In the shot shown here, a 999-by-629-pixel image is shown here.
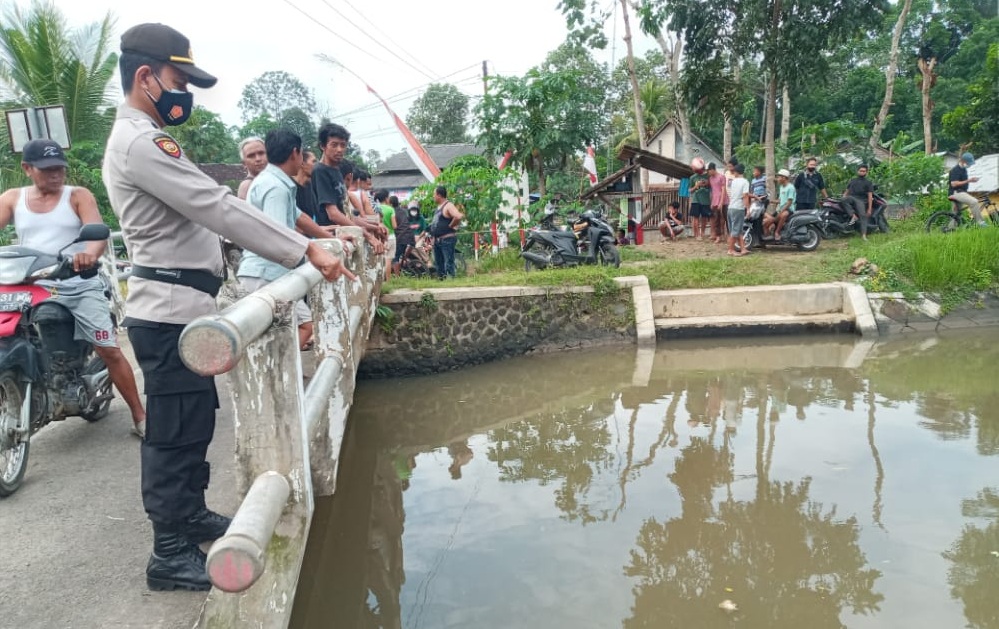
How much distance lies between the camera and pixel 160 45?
1940 mm

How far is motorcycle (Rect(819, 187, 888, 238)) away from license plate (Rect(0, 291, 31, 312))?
10.8 m

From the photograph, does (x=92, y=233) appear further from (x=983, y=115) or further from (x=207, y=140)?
(x=207, y=140)

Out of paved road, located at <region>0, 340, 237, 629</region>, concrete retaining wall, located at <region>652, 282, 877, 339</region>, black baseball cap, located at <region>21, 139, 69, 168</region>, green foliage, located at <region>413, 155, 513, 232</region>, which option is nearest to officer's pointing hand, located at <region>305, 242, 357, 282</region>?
paved road, located at <region>0, 340, 237, 629</region>

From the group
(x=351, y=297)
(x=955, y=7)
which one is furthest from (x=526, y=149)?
(x=955, y=7)

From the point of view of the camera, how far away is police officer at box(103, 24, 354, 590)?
1895mm

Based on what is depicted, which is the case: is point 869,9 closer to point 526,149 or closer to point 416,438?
point 526,149

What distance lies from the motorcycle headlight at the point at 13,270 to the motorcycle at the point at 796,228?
9.44 m

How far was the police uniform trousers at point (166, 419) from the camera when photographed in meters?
1.95

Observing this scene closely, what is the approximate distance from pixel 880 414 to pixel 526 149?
839 centimetres

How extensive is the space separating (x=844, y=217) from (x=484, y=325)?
7249 millimetres

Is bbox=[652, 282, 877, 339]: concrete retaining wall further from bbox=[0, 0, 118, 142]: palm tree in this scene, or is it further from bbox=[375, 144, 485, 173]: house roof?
bbox=[375, 144, 485, 173]: house roof

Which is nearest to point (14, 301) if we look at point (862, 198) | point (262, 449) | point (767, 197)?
point (262, 449)

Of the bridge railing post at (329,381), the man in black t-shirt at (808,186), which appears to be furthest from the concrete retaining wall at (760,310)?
the bridge railing post at (329,381)

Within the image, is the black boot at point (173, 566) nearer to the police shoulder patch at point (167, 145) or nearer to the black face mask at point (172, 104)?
the police shoulder patch at point (167, 145)
